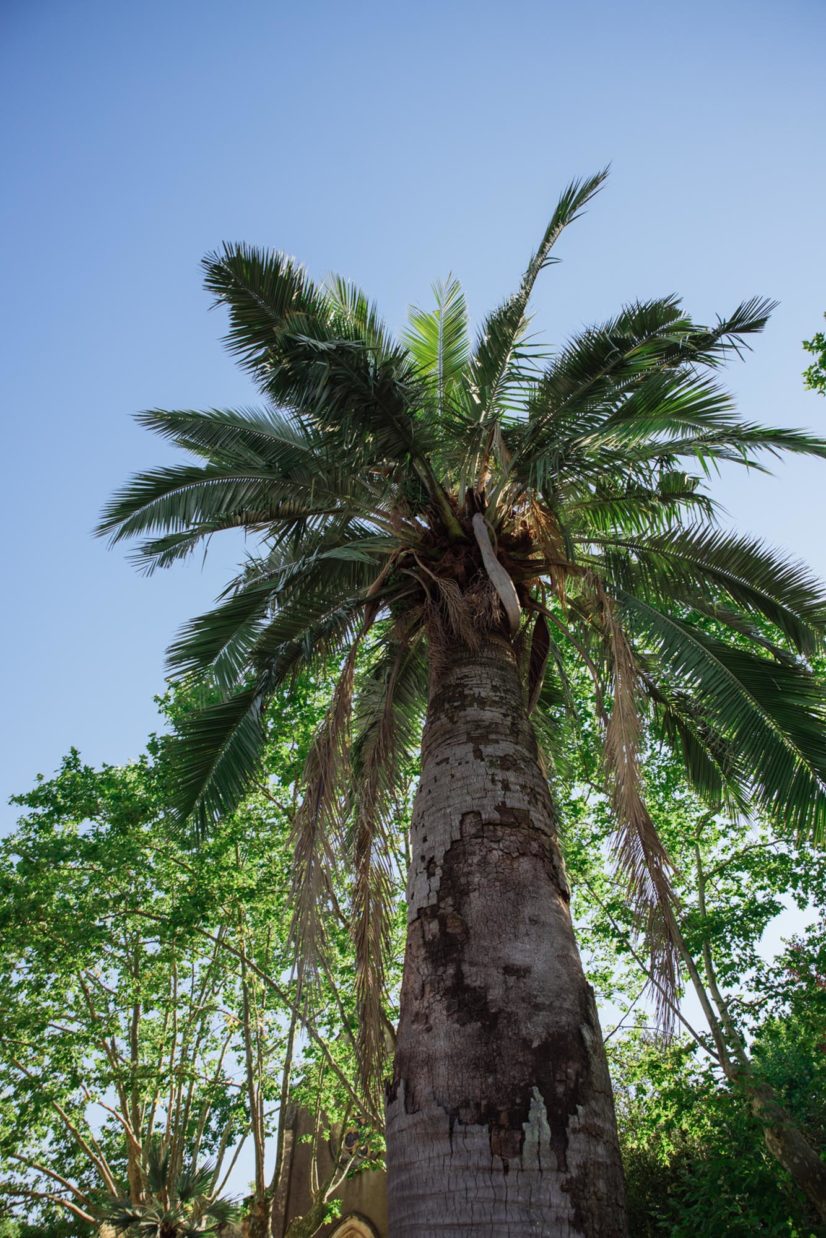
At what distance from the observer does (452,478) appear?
693 cm

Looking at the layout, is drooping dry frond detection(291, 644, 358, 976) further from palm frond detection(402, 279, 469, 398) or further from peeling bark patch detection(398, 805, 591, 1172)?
palm frond detection(402, 279, 469, 398)

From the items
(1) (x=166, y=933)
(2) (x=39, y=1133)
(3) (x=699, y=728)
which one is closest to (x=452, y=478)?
(3) (x=699, y=728)

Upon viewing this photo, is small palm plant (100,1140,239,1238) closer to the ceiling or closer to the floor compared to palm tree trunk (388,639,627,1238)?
closer to the floor

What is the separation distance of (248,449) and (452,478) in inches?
75.4

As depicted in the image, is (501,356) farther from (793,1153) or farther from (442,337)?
(793,1153)

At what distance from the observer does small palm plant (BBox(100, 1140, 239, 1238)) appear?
1120cm

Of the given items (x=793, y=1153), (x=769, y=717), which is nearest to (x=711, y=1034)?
(x=793, y=1153)

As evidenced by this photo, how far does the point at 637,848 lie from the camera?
4.91 meters

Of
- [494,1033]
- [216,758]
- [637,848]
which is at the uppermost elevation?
[216,758]

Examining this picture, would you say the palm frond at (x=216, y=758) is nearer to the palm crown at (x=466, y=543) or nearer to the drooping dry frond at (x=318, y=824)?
the palm crown at (x=466, y=543)

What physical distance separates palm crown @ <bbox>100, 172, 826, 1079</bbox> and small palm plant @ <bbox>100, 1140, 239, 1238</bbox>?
853 centimetres

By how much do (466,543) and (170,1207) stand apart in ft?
40.1

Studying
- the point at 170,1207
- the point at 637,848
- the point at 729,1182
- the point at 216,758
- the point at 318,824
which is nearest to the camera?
the point at 637,848

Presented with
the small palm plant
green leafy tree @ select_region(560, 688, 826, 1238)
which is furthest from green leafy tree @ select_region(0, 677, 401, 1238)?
green leafy tree @ select_region(560, 688, 826, 1238)
